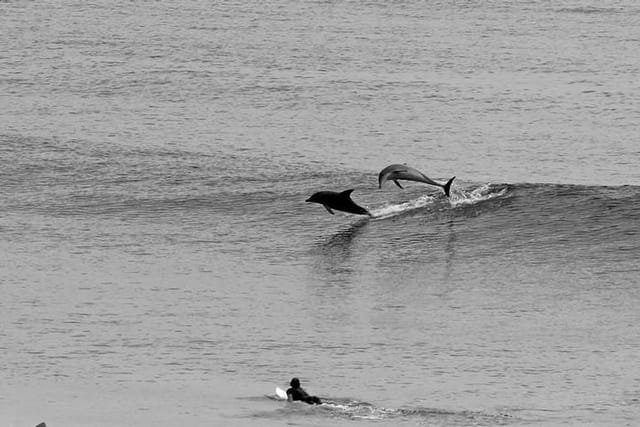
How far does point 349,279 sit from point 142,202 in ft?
32.7

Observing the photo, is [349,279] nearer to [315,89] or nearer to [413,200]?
[413,200]

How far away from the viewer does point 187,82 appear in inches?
2498

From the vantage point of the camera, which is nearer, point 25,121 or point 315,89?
point 25,121

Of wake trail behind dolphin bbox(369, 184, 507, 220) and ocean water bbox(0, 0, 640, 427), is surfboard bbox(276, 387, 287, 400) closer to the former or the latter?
ocean water bbox(0, 0, 640, 427)

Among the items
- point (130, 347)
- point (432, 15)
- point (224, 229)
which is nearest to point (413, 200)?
point (224, 229)

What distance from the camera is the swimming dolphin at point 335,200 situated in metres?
40.0

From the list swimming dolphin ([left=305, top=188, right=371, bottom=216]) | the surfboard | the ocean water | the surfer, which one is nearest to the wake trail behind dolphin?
the ocean water

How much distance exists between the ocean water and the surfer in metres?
0.23

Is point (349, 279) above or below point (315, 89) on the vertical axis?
below

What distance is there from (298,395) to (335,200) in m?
13.2

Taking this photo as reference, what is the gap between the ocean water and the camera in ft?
97.9

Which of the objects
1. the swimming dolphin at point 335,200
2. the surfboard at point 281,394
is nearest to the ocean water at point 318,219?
the surfboard at point 281,394

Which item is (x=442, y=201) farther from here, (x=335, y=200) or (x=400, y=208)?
(x=335, y=200)

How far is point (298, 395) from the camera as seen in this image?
91.2ft
